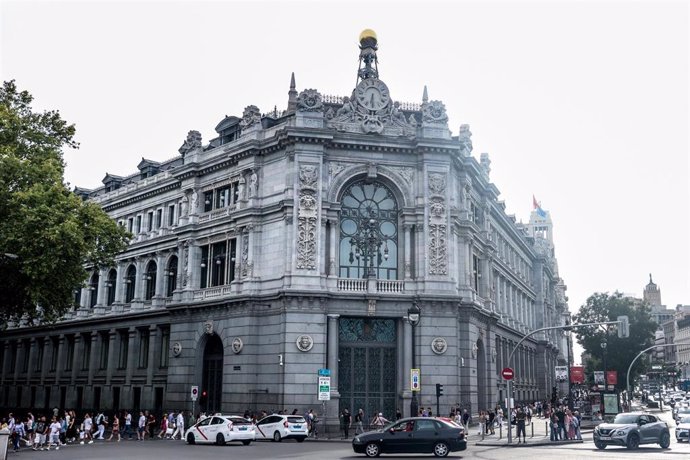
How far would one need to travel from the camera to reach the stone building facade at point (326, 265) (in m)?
41.9

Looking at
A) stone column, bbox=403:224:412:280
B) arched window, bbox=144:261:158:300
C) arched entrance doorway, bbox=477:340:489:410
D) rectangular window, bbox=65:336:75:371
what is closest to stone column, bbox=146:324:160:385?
arched window, bbox=144:261:158:300

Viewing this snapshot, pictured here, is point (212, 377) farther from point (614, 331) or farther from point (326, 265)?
point (614, 331)

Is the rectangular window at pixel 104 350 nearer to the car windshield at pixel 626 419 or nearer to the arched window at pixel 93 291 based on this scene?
the arched window at pixel 93 291

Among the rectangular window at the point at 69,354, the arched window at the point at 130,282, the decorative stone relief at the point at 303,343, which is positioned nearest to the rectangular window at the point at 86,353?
the rectangular window at the point at 69,354

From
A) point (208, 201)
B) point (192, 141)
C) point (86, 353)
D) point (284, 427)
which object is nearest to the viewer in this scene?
point (284, 427)

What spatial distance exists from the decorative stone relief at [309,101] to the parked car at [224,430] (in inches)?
774

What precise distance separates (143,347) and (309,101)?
81.8ft

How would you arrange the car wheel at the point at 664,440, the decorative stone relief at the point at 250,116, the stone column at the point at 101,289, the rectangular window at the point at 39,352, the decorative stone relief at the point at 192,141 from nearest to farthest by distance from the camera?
A: the car wheel at the point at 664,440
the decorative stone relief at the point at 250,116
the decorative stone relief at the point at 192,141
the stone column at the point at 101,289
the rectangular window at the point at 39,352

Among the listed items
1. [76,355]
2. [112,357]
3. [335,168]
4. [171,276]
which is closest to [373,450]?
[335,168]

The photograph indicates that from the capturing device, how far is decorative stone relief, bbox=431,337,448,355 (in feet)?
138

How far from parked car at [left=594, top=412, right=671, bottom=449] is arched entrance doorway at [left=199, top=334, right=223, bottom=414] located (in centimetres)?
2396

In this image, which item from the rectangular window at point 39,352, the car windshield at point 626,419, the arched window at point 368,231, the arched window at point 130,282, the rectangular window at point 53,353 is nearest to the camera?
the car windshield at point 626,419

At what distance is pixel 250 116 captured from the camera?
47.4 meters

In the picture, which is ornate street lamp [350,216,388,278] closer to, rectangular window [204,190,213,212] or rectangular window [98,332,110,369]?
rectangular window [204,190,213,212]
